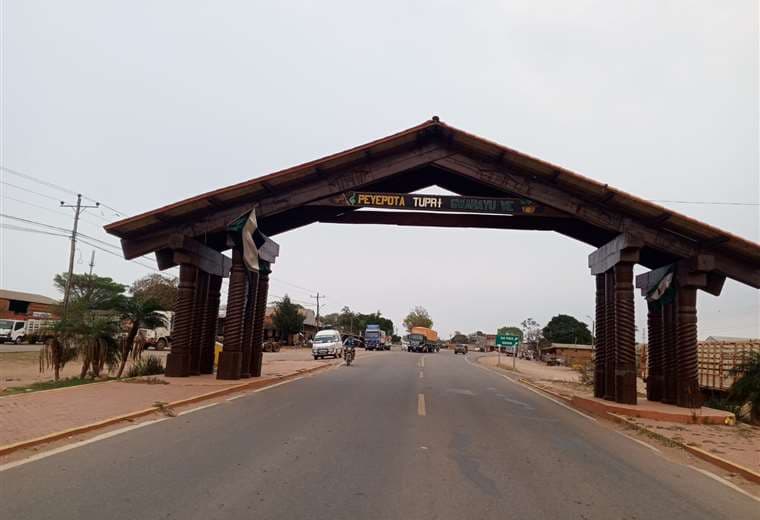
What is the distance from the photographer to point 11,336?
44438 mm

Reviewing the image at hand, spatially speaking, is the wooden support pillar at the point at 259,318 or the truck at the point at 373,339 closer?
the wooden support pillar at the point at 259,318

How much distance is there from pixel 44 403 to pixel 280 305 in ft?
223

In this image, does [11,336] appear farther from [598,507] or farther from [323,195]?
[598,507]

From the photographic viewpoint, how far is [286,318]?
77.3 meters

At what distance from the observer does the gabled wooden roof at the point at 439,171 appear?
1512 cm

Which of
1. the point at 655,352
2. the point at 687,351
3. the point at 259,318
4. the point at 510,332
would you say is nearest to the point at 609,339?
the point at 655,352

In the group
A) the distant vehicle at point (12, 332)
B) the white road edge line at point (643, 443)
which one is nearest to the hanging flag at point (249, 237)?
the white road edge line at point (643, 443)

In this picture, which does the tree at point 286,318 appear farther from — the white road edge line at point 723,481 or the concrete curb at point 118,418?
the white road edge line at point 723,481

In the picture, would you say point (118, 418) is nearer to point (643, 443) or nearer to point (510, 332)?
point (643, 443)

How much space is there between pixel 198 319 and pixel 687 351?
1465cm

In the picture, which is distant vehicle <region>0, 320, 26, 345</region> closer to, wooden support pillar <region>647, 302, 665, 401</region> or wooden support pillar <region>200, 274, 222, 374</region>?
wooden support pillar <region>200, 274, 222, 374</region>

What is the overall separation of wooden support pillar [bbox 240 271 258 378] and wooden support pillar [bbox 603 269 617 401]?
11.3 metres

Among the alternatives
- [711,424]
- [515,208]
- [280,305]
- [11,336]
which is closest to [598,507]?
[711,424]

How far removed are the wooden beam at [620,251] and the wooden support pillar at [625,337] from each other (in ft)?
0.69
